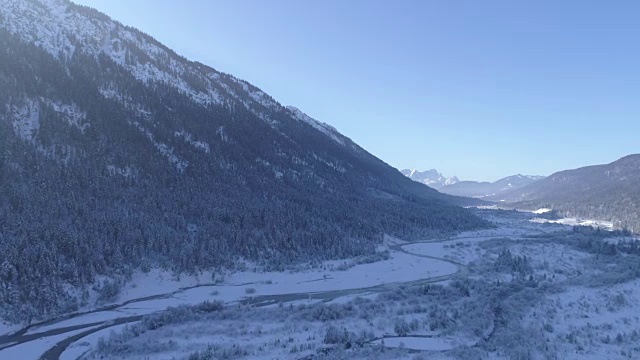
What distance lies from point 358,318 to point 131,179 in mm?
58774

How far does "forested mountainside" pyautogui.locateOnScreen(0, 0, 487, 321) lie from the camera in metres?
51.3

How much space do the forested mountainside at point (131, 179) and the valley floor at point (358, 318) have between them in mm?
6850

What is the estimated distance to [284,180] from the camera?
126750 millimetres

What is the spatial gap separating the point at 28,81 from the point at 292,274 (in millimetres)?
69866

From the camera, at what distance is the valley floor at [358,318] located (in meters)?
31.4

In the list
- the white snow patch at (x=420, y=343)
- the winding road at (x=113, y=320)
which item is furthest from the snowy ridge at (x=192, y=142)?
the white snow patch at (x=420, y=343)

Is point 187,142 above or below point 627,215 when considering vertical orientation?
above

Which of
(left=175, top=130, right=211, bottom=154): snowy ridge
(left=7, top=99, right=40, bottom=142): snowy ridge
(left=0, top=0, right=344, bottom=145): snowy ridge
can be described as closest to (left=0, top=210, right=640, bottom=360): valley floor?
(left=7, top=99, right=40, bottom=142): snowy ridge

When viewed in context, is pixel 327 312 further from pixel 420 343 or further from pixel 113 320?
pixel 113 320

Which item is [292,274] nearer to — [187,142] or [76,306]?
[76,306]

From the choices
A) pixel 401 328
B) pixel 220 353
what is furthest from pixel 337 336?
pixel 220 353

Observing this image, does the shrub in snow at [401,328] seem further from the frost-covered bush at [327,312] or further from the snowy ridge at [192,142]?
the snowy ridge at [192,142]

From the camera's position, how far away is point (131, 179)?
79812 millimetres

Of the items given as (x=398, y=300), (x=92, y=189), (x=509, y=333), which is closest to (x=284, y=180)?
(x=92, y=189)
